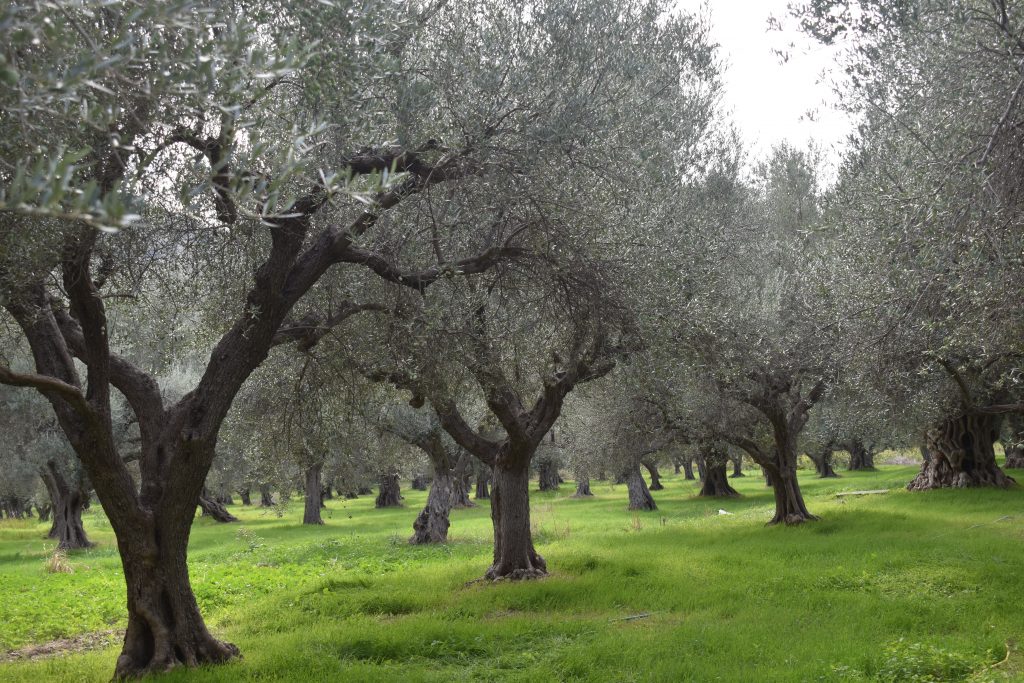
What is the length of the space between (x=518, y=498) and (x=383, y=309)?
7.02 m

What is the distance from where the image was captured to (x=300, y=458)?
1534cm

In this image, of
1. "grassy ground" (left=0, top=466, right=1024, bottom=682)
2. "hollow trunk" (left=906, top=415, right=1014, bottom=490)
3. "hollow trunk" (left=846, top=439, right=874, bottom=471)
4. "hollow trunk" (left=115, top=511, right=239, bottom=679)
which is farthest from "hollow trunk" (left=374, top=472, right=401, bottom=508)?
"hollow trunk" (left=115, top=511, right=239, bottom=679)

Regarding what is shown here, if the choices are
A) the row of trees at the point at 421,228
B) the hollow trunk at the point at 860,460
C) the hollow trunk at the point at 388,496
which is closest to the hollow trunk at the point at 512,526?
the row of trees at the point at 421,228

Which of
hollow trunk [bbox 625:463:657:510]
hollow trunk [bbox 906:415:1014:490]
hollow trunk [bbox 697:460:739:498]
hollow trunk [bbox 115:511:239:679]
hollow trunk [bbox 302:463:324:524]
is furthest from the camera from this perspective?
hollow trunk [bbox 697:460:739:498]

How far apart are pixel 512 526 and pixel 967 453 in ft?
70.6

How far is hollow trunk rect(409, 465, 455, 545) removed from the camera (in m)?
27.3

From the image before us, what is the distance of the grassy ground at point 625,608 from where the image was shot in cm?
981

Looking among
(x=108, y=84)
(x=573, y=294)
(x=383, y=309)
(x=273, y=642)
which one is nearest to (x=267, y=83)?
(x=108, y=84)

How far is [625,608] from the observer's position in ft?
44.9

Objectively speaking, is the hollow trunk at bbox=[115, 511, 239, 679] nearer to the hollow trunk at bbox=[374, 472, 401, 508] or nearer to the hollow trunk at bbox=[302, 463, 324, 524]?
the hollow trunk at bbox=[302, 463, 324, 524]

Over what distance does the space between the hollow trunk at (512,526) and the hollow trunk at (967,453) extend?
19253 millimetres

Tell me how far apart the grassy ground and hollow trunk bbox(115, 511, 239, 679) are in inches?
20.4

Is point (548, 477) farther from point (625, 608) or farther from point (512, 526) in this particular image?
point (625, 608)

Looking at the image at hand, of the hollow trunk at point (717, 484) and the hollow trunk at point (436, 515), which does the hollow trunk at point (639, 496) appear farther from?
the hollow trunk at point (436, 515)
